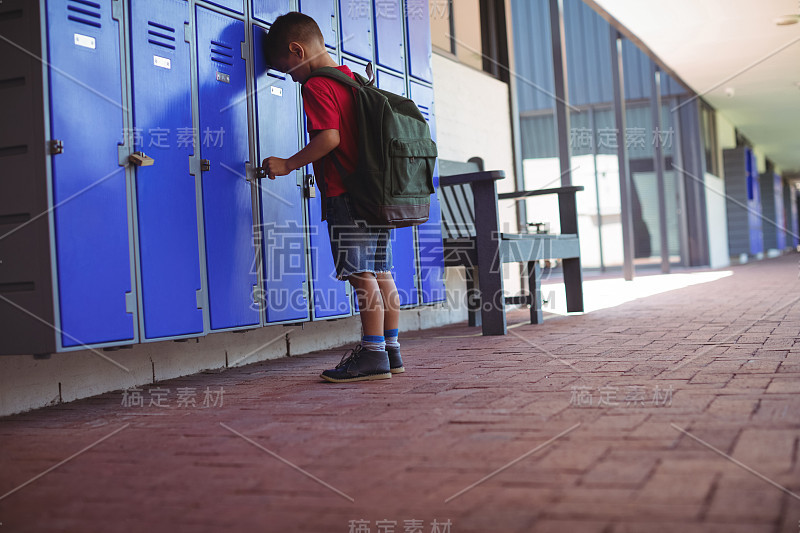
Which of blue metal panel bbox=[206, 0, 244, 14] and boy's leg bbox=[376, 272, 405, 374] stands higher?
blue metal panel bbox=[206, 0, 244, 14]

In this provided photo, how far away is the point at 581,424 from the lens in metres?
1.83

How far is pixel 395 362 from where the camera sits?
2973 millimetres

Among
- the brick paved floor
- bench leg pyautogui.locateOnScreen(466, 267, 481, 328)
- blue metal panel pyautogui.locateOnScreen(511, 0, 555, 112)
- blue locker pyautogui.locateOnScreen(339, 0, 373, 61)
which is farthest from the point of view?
blue metal panel pyautogui.locateOnScreen(511, 0, 555, 112)

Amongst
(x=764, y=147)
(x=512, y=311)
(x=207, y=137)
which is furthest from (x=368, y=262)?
(x=764, y=147)

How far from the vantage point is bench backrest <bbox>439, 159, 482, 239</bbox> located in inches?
202

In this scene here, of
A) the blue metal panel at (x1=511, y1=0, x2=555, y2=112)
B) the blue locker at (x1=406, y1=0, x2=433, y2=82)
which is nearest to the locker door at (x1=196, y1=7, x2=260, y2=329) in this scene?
the blue locker at (x1=406, y1=0, x2=433, y2=82)

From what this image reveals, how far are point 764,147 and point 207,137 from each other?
2051 cm

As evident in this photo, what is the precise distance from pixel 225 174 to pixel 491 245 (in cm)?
169

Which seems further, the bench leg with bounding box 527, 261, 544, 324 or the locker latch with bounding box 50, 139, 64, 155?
the bench leg with bounding box 527, 261, 544, 324

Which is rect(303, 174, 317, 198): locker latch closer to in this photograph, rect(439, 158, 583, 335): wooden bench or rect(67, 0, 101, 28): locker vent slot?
rect(439, 158, 583, 335): wooden bench

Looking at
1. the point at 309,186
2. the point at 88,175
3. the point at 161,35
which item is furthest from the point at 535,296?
the point at 88,175

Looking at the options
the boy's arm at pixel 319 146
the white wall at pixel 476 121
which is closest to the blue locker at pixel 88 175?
the boy's arm at pixel 319 146

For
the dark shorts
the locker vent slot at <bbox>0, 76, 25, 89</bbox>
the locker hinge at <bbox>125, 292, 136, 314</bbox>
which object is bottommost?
the locker hinge at <bbox>125, 292, 136, 314</bbox>

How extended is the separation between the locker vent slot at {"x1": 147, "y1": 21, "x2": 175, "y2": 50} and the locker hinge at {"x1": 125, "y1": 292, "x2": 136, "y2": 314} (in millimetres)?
871
